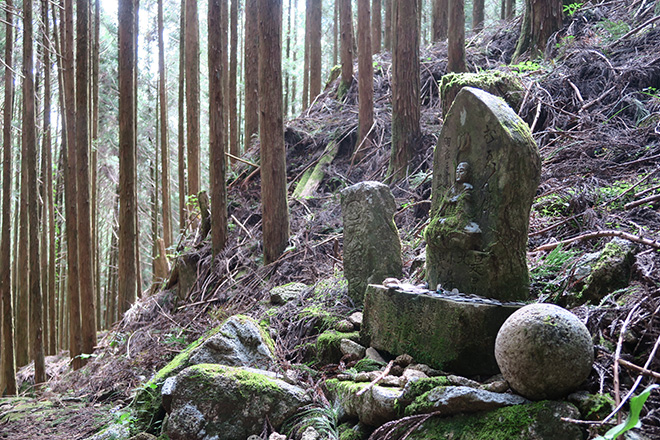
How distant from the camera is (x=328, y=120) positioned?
11.0 metres

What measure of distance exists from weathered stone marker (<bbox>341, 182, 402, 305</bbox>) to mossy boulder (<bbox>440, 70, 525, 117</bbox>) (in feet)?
8.87

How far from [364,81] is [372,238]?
5.02 m

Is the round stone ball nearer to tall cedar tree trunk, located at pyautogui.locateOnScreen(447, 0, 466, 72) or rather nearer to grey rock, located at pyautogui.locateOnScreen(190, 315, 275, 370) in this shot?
grey rock, located at pyautogui.locateOnScreen(190, 315, 275, 370)

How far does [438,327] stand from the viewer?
3.47 m

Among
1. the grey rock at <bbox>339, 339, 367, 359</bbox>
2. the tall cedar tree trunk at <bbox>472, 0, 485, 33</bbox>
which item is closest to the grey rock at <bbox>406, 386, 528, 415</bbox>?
the grey rock at <bbox>339, 339, 367, 359</bbox>

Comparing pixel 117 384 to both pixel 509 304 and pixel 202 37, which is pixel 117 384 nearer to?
pixel 509 304

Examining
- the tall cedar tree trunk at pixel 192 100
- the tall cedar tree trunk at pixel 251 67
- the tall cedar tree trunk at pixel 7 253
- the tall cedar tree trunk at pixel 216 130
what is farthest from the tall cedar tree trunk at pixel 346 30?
the tall cedar tree trunk at pixel 7 253

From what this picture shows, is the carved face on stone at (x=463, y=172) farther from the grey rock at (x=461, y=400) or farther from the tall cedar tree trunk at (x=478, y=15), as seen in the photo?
the tall cedar tree trunk at (x=478, y=15)

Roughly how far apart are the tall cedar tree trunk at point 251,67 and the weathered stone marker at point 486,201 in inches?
257

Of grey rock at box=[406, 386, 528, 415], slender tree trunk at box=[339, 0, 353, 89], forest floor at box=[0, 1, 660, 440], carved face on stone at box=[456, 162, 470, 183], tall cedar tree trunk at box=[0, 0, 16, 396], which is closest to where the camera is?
grey rock at box=[406, 386, 528, 415]

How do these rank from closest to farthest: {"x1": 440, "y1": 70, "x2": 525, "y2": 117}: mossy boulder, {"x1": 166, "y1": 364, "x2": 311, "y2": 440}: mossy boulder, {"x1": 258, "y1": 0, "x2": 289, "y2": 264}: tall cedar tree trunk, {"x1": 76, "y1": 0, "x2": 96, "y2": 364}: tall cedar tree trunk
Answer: {"x1": 166, "y1": 364, "x2": 311, "y2": 440}: mossy boulder
{"x1": 440, "y1": 70, "x2": 525, "y2": 117}: mossy boulder
{"x1": 258, "y1": 0, "x2": 289, "y2": 264}: tall cedar tree trunk
{"x1": 76, "y1": 0, "x2": 96, "y2": 364}: tall cedar tree trunk

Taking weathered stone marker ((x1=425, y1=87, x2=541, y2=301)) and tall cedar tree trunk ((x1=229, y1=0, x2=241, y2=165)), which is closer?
weathered stone marker ((x1=425, y1=87, x2=541, y2=301))

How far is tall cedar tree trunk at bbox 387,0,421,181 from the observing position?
7871 millimetres

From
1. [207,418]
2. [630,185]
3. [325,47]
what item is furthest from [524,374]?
[325,47]
